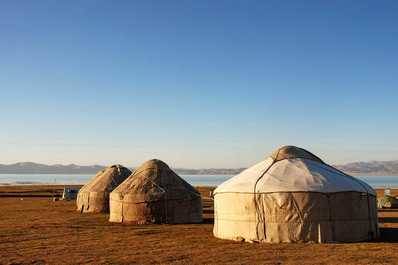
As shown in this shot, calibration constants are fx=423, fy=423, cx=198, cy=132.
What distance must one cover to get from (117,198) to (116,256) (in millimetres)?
8644

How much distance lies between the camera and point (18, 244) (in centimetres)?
1253

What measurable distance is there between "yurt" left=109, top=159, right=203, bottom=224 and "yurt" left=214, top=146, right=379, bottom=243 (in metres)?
5.39

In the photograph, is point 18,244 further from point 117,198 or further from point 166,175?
point 166,175

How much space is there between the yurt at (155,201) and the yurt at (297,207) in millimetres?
5390

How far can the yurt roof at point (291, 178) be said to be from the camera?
1212 centimetres

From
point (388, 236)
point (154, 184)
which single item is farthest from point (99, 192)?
point (388, 236)

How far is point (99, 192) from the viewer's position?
24438 mm

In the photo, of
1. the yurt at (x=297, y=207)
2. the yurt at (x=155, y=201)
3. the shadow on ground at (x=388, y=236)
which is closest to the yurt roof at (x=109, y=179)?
the yurt at (x=155, y=201)

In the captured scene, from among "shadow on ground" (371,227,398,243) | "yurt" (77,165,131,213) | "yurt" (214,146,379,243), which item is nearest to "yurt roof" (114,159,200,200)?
"yurt" (77,165,131,213)

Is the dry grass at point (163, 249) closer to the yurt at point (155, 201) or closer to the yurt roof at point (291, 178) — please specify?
the yurt roof at point (291, 178)

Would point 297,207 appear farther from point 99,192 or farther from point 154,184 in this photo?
point 99,192

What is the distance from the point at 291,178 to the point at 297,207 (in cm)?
99

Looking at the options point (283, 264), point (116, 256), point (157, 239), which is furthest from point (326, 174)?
point (116, 256)

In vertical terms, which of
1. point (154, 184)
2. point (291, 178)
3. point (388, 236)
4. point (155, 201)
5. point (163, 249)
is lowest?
point (388, 236)
